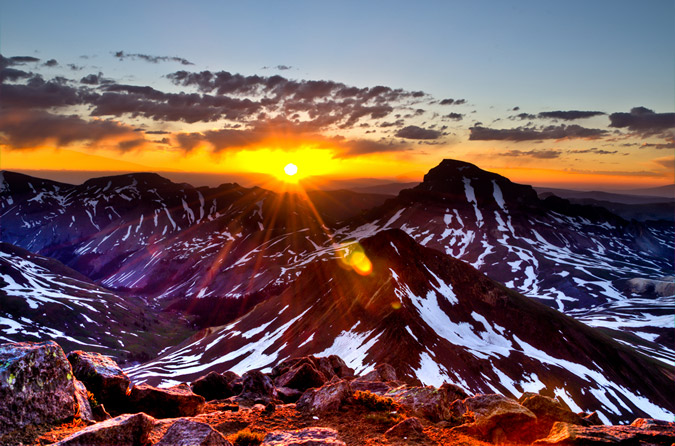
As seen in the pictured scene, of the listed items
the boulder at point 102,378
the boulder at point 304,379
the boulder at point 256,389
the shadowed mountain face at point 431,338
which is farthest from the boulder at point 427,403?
the shadowed mountain face at point 431,338

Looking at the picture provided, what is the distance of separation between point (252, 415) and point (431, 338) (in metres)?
74.2

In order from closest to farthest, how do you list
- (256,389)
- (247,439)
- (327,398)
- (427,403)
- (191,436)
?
(191,436)
(247,439)
(427,403)
(327,398)
(256,389)

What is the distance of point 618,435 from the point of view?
42.4ft

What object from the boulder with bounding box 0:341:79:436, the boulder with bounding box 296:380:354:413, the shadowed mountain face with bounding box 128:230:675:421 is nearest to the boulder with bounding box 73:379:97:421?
the boulder with bounding box 0:341:79:436

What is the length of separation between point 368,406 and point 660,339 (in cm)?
22653

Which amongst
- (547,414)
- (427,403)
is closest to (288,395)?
(427,403)

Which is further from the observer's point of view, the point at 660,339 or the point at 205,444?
the point at 660,339

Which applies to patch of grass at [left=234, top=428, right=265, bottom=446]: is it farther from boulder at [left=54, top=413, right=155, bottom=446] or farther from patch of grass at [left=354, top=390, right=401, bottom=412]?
patch of grass at [left=354, top=390, right=401, bottom=412]

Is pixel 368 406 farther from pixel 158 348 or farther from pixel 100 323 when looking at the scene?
pixel 100 323

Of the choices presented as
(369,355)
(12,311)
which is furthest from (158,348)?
(369,355)

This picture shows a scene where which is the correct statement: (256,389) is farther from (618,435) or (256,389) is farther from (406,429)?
(618,435)

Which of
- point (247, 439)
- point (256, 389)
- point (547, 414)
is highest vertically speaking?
point (247, 439)

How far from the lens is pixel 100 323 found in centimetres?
19850

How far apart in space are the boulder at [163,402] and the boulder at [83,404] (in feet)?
12.1
